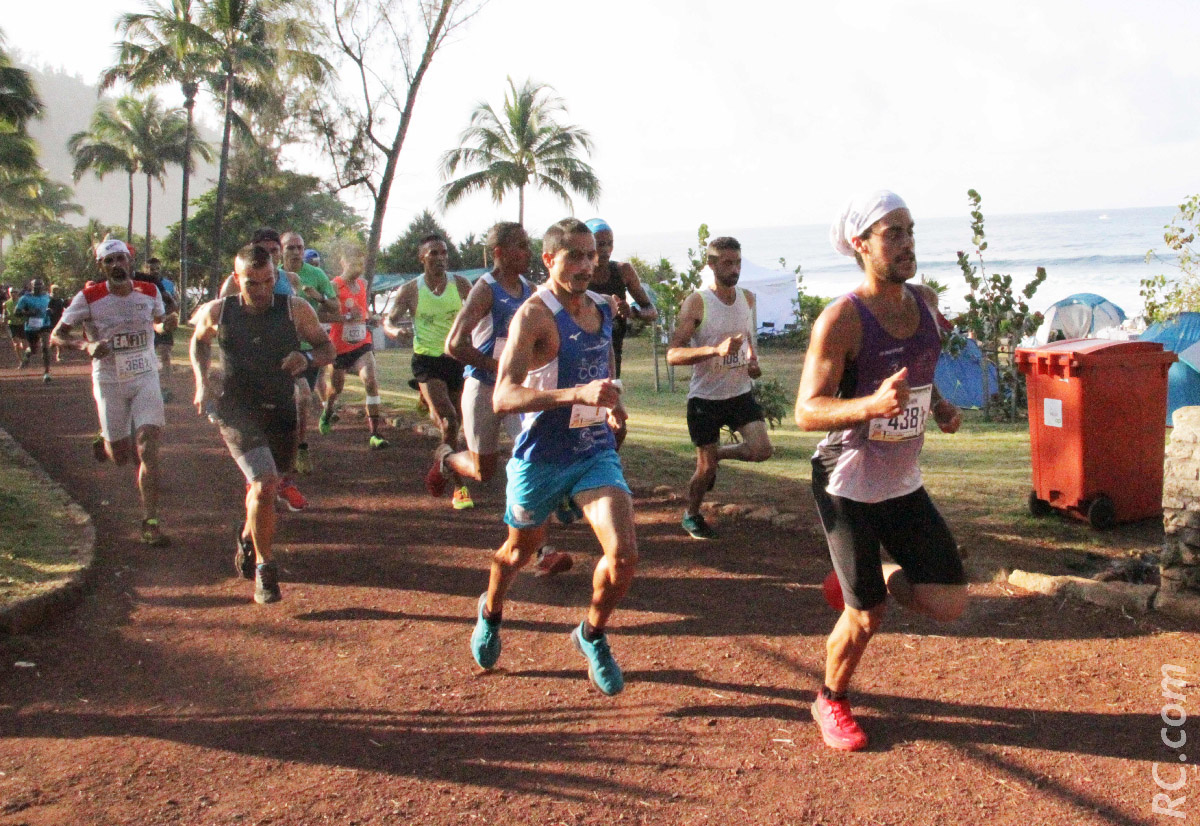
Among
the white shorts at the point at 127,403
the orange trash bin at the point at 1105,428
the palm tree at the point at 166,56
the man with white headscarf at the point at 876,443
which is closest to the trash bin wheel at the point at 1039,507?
the orange trash bin at the point at 1105,428

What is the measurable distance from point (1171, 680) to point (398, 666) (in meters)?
3.39

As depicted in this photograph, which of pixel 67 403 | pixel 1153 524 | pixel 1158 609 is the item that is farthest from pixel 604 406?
pixel 67 403

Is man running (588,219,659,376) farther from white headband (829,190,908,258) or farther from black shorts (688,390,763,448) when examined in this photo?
white headband (829,190,908,258)

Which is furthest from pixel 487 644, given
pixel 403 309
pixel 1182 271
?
pixel 1182 271

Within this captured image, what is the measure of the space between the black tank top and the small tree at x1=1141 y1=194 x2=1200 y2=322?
12.4 m

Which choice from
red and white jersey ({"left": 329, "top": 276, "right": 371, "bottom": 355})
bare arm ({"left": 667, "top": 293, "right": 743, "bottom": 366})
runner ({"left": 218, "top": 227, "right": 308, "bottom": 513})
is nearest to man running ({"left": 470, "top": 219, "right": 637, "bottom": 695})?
bare arm ({"left": 667, "top": 293, "right": 743, "bottom": 366})

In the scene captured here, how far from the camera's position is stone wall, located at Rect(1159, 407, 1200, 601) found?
534 centimetres

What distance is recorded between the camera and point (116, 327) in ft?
24.7

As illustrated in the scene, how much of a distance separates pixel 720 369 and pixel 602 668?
9.26 ft

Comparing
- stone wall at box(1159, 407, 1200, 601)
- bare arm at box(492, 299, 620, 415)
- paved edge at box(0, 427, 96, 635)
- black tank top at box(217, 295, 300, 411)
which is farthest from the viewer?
black tank top at box(217, 295, 300, 411)

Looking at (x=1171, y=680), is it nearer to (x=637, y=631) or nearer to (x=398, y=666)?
(x=637, y=631)

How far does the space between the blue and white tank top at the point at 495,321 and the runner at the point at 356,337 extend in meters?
3.98

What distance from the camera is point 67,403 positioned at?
16.3 m

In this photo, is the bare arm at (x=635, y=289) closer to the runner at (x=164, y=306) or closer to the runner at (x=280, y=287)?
the runner at (x=280, y=287)
